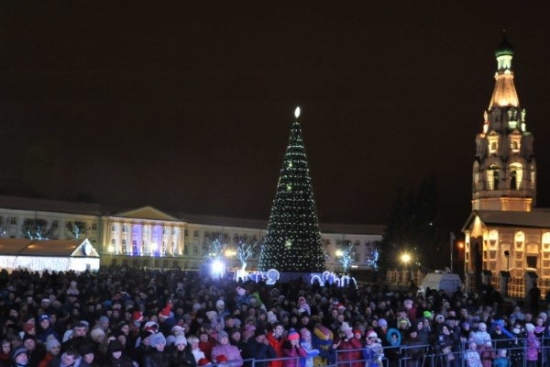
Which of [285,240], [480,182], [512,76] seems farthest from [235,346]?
[512,76]

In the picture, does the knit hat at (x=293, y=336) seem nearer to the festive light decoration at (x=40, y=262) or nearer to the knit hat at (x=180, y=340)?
the knit hat at (x=180, y=340)

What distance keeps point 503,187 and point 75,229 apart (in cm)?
5678

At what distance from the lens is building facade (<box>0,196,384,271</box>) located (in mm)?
101062

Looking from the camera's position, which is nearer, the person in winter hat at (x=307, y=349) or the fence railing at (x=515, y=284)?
the person in winter hat at (x=307, y=349)

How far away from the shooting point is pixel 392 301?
73.7ft

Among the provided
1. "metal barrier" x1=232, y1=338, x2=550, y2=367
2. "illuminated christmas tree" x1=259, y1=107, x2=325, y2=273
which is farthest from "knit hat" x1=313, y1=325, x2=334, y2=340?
"illuminated christmas tree" x1=259, y1=107, x2=325, y2=273

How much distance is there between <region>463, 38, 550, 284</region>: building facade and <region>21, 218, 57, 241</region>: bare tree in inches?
2123

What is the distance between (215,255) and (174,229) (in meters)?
7.20

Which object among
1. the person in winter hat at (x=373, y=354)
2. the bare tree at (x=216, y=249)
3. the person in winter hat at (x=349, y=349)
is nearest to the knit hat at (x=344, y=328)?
the person in winter hat at (x=349, y=349)

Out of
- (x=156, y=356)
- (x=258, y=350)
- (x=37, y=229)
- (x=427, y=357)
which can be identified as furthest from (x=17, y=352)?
(x=37, y=229)

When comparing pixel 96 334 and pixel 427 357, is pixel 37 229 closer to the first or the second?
pixel 427 357

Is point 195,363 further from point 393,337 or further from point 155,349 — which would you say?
point 393,337

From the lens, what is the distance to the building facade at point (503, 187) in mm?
62375

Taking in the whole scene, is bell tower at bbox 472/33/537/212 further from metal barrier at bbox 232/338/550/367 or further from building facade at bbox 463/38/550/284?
metal barrier at bbox 232/338/550/367
